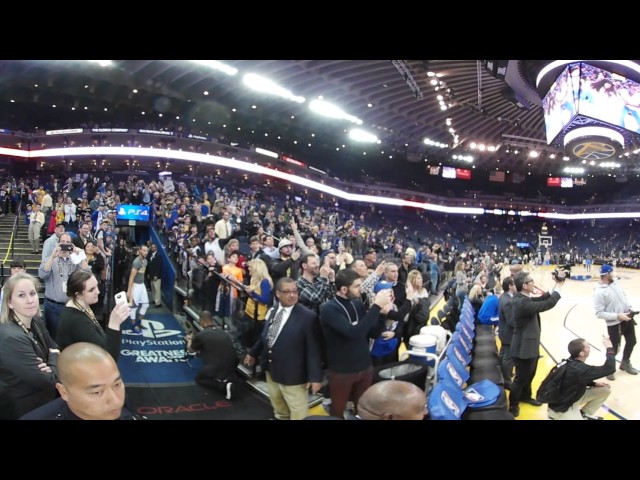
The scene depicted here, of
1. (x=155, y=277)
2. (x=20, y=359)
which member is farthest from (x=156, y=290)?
(x=20, y=359)

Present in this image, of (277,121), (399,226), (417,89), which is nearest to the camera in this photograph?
A: (417,89)

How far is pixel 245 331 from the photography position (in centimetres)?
463

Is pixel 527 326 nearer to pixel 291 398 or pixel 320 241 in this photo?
pixel 291 398

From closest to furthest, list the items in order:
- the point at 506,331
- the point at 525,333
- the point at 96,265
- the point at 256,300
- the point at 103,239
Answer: the point at 525,333
the point at 256,300
the point at 506,331
the point at 96,265
the point at 103,239

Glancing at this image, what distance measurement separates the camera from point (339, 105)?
1381 centimetres

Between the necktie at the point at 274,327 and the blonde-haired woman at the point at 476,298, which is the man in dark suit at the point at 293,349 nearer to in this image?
the necktie at the point at 274,327

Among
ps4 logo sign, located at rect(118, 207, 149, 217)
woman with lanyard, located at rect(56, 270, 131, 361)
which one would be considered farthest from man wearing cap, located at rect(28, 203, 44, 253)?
woman with lanyard, located at rect(56, 270, 131, 361)

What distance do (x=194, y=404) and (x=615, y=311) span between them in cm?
458
